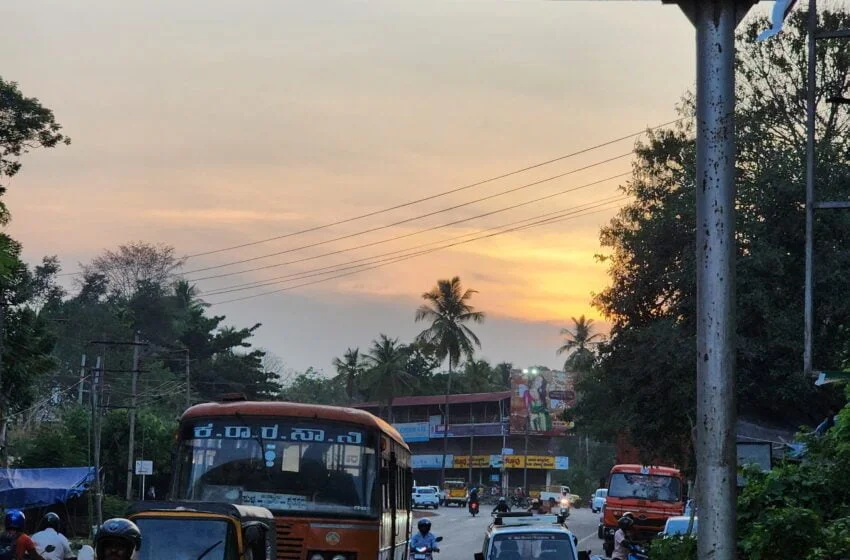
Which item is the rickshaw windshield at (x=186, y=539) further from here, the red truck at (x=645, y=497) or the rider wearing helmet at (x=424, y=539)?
the red truck at (x=645, y=497)

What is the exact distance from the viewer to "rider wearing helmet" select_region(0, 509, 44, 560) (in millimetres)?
12742

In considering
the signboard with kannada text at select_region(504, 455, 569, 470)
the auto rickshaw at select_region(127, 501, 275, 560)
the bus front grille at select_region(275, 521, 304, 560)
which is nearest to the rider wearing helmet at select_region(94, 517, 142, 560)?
the auto rickshaw at select_region(127, 501, 275, 560)

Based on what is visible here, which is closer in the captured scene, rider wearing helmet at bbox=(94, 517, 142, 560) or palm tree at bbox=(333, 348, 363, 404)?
rider wearing helmet at bbox=(94, 517, 142, 560)

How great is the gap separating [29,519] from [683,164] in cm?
2589

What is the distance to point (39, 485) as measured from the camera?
38750 millimetres

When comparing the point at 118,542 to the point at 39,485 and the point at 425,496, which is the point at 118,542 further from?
the point at 425,496

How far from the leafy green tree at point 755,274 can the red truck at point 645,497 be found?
113cm

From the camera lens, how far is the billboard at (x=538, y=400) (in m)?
101

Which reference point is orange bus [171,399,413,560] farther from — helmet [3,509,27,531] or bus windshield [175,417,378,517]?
helmet [3,509,27,531]

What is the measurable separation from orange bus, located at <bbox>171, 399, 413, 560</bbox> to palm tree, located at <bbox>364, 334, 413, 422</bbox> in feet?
282

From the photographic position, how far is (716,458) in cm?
591

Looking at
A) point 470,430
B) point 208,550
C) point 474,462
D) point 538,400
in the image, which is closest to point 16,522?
point 208,550

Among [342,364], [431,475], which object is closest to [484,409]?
[431,475]

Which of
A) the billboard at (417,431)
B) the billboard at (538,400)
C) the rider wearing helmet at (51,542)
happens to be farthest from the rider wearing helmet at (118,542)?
the billboard at (417,431)
